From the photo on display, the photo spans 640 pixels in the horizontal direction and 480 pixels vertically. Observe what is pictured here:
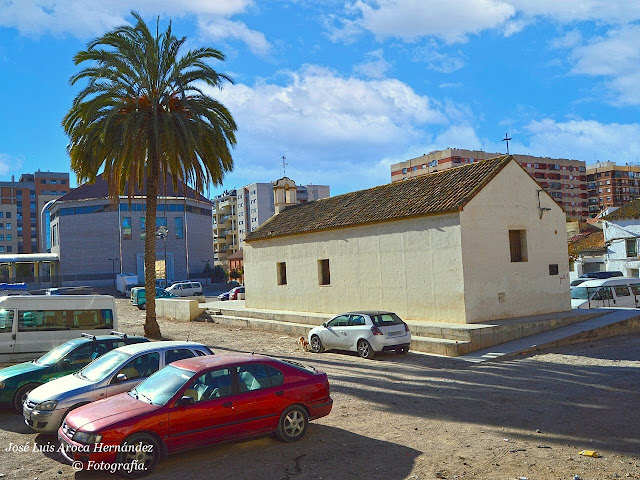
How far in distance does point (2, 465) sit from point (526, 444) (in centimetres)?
755

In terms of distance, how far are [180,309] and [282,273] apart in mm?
7164

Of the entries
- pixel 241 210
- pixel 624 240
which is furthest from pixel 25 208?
pixel 624 240

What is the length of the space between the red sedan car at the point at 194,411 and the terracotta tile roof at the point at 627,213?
135 feet

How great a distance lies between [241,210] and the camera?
110m

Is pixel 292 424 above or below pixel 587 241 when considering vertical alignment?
below

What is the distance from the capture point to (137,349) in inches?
394

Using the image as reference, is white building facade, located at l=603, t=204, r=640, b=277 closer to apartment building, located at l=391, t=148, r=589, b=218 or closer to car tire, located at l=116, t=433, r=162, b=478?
car tire, located at l=116, t=433, r=162, b=478

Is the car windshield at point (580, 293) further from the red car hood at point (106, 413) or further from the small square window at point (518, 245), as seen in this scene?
the red car hood at point (106, 413)

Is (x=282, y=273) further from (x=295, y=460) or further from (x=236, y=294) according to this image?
(x=295, y=460)

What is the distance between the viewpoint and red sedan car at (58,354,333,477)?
712cm

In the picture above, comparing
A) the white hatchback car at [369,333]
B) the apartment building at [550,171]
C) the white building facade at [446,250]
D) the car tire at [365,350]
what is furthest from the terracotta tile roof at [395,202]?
the apartment building at [550,171]

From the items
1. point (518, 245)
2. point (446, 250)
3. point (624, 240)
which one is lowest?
point (446, 250)

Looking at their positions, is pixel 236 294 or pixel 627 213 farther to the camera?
pixel 627 213

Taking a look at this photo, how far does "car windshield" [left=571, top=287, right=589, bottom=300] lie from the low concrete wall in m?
19.1
